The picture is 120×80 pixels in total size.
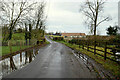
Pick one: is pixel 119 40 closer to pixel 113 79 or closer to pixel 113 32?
pixel 113 79

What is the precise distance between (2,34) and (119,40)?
59.6 feet

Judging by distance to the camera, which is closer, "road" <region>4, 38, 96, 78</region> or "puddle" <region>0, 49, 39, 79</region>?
"road" <region>4, 38, 96, 78</region>

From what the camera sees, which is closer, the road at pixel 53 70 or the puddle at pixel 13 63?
the road at pixel 53 70

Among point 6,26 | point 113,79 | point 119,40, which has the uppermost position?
point 6,26

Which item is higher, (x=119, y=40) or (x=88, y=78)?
(x=119, y=40)

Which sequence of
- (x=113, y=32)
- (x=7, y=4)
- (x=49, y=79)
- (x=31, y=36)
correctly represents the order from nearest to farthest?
(x=49, y=79)
(x=7, y=4)
(x=31, y=36)
(x=113, y=32)

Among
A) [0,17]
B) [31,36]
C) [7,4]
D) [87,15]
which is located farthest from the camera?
[31,36]

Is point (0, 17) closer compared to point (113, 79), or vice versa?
point (113, 79)

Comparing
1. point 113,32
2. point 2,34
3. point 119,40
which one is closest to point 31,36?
point 2,34

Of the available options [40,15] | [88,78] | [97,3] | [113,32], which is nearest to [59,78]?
[88,78]

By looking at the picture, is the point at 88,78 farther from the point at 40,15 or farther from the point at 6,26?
the point at 40,15

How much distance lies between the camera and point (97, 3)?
77.0 ft

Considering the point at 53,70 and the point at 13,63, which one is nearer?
the point at 53,70

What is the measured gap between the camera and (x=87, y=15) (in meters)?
25.3
